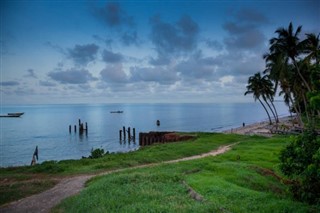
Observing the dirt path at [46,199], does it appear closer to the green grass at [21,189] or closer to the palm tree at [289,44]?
the green grass at [21,189]

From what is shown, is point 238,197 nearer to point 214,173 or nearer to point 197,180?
point 197,180

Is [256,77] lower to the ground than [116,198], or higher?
higher

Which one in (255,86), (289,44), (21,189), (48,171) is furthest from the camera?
(255,86)

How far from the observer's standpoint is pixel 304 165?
10.8 meters

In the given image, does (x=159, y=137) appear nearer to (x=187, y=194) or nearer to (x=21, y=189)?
(x=21, y=189)

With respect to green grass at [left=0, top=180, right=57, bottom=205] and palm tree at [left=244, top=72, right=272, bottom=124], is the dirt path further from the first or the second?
palm tree at [left=244, top=72, right=272, bottom=124]

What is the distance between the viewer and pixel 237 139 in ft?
131

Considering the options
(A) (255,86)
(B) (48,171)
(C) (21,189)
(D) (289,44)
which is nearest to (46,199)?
(C) (21,189)

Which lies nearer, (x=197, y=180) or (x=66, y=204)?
(x=66, y=204)

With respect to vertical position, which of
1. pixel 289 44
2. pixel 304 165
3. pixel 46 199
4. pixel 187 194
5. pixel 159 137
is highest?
pixel 289 44

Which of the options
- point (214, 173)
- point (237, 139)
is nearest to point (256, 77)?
point (237, 139)

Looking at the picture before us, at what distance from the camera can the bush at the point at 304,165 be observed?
10594 mm

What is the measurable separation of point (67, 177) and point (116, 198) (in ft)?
29.0

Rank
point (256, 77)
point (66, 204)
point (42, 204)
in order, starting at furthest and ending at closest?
point (256, 77) < point (42, 204) < point (66, 204)
